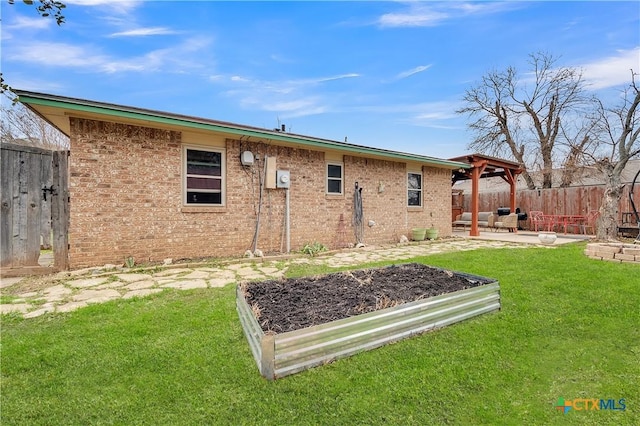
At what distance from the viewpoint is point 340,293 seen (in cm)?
320

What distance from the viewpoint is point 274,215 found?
7.12 m

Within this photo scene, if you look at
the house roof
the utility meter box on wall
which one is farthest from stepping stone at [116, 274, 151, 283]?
the utility meter box on wall

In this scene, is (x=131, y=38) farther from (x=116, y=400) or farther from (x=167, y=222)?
(x=116, y=400)

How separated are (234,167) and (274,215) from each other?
1376mm

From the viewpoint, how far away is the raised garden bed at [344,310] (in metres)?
2.09

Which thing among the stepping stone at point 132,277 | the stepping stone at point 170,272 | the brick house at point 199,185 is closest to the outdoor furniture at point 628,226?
the brick house at point 199,185

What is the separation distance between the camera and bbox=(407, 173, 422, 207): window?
992 centimetres

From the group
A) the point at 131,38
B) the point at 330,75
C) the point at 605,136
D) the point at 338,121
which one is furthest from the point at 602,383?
the point at 338,121

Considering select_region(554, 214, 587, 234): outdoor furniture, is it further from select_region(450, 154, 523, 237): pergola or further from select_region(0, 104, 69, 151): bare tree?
select_region(0, 104, 69, 151): bare tree

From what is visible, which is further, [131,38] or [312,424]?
[131,38]

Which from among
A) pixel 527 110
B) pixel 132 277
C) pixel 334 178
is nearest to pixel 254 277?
pixel 132 277

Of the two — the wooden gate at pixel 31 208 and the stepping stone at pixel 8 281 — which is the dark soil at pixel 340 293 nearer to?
the stepping stone at pixel 8 281

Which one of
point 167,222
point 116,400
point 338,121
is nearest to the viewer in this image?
point 116,400

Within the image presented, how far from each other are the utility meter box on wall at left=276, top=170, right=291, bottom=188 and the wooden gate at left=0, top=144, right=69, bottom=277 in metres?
3.69
